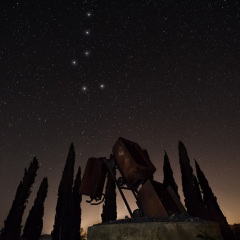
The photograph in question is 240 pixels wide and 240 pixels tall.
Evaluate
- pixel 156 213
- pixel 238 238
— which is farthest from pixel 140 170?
pixel 238 238

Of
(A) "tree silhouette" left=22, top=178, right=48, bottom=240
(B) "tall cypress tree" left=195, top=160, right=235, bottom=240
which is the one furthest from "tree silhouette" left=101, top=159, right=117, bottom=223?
(B) "tall cypress tree" left=195, top=160, right=235, bottom=240

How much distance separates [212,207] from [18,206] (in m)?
20.1

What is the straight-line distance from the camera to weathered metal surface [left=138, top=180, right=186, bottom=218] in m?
4.13

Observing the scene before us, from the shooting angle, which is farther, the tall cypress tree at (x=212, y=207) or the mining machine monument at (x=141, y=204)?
the tall cypress tree at (x=212, y=207)

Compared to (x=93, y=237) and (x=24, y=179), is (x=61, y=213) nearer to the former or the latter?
(x=24, y=179)

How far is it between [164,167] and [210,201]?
20.2 ft

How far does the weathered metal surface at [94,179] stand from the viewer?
525 cm

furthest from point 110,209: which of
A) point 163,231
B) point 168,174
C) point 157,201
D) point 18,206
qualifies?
point 163,231

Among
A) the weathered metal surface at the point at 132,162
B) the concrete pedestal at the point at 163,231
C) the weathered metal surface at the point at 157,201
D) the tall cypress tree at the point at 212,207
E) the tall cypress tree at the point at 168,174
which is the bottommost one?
the concrete pedestal at the point at 163,231

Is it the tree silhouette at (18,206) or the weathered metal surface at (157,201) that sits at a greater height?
the tree silhouette at (18,206)

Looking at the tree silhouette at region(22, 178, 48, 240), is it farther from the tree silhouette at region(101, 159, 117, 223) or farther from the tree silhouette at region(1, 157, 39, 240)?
the tree silhouette at region(101, 159, 117, 223)

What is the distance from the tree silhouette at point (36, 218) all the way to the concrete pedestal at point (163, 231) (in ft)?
78.8

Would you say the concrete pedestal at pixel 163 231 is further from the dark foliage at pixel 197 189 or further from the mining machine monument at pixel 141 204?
the dark foliage at pixel 197 189

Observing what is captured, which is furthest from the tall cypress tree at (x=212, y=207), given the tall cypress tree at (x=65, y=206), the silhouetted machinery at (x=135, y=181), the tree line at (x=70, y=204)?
the silhouetted machinery at (x=135, y=181)
